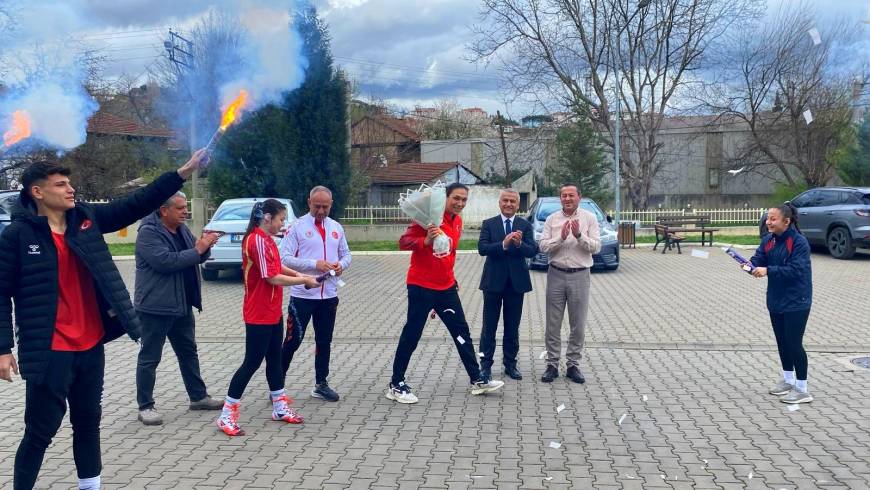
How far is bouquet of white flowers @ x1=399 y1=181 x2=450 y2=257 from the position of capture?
6.40m

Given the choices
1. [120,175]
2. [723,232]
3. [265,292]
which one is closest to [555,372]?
[265,292]

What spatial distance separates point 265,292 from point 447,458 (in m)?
1.86

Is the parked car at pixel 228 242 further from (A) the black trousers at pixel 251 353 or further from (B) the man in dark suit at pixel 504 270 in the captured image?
(A) the black trousers at pixel 251 353

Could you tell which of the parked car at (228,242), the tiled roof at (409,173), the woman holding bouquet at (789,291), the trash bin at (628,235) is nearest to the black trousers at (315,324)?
the woman holding bouquet at (789,291)

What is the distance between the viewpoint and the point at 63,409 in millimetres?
4156

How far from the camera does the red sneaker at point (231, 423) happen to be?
5781mm

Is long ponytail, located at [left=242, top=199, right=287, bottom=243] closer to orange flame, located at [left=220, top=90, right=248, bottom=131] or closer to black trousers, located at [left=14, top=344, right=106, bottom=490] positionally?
orange flame, located at [left=220, top=90, right=248, bottom=131]

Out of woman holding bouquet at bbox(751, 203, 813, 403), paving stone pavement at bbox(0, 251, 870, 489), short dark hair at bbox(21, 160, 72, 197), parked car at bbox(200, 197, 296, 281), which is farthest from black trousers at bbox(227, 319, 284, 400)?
parked car at bbox(200, 197, 296, 281)

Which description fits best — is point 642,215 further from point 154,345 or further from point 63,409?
point 63,409

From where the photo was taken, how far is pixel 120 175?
21500mm

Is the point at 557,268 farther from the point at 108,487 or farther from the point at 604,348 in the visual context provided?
the point at 108,487

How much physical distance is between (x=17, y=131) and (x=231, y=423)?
2569 mm

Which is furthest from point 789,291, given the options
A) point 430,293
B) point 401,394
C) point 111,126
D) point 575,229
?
point 111,126

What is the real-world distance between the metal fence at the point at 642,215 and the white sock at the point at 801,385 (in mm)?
21182
